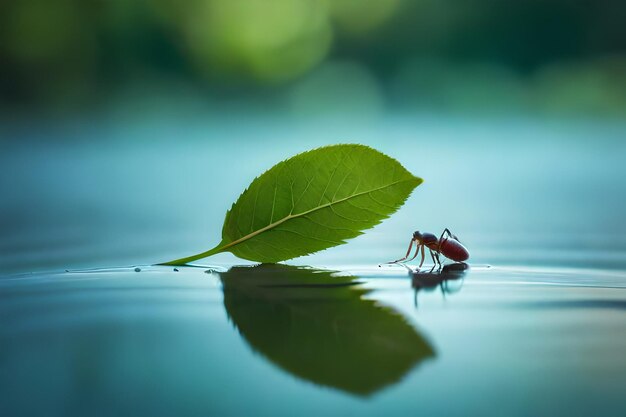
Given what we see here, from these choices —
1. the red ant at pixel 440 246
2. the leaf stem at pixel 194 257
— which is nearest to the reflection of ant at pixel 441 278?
the red ant at pixel 440 246

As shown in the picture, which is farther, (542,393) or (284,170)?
(284,170)

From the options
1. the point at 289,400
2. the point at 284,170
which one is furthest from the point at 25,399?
the point at 284,170

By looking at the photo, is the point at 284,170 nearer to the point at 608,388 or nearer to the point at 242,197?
the point at 242,197

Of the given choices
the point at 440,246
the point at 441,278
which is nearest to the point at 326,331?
the point at 441,278

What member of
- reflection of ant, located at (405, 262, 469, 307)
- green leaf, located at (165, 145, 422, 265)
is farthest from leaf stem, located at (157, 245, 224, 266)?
reflection of ant, located at (405, 262, 469, 307)

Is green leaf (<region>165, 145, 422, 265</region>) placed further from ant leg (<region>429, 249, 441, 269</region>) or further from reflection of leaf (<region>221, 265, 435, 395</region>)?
ant leg (<region>429, 249, 441, 269</region>)
